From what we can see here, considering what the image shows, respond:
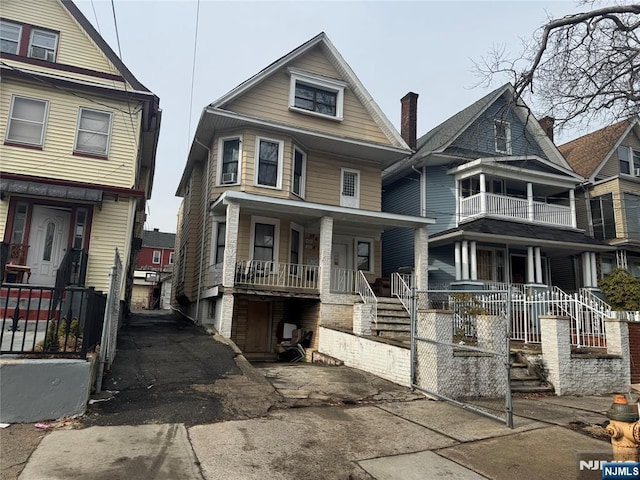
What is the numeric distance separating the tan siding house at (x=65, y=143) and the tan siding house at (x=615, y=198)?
2011 centimetres

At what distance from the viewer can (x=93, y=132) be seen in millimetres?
13125

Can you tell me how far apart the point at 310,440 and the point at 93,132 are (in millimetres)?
11870

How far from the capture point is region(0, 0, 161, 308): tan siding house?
12086 mm

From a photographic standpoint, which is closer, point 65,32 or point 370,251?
point 65,32

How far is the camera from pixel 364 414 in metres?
6.61

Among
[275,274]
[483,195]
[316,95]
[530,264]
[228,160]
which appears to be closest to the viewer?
[275,274]

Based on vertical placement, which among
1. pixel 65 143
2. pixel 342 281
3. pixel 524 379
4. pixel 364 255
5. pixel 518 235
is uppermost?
pixel 65 143

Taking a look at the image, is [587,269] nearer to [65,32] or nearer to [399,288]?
[399,288]

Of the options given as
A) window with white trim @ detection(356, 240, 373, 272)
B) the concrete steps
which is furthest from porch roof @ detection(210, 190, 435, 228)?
the concrete steps

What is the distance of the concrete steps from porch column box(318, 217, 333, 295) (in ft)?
18.5

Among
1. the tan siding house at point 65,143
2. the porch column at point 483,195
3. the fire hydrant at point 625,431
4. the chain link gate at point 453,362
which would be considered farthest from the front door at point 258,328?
the fire hydrant at point 625,431

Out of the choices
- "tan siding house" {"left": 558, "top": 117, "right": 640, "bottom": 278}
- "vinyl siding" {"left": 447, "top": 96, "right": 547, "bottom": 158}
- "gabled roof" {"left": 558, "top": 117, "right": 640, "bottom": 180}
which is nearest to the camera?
"vinyl siding" {"left": 447, "top": 96, "right": 547, "bottom": 158}

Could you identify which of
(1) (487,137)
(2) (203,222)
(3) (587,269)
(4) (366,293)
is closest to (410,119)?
(1) (487,137)

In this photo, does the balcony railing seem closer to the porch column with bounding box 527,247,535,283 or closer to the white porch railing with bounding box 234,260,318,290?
the porch column with bounding box 527,247,535,283
